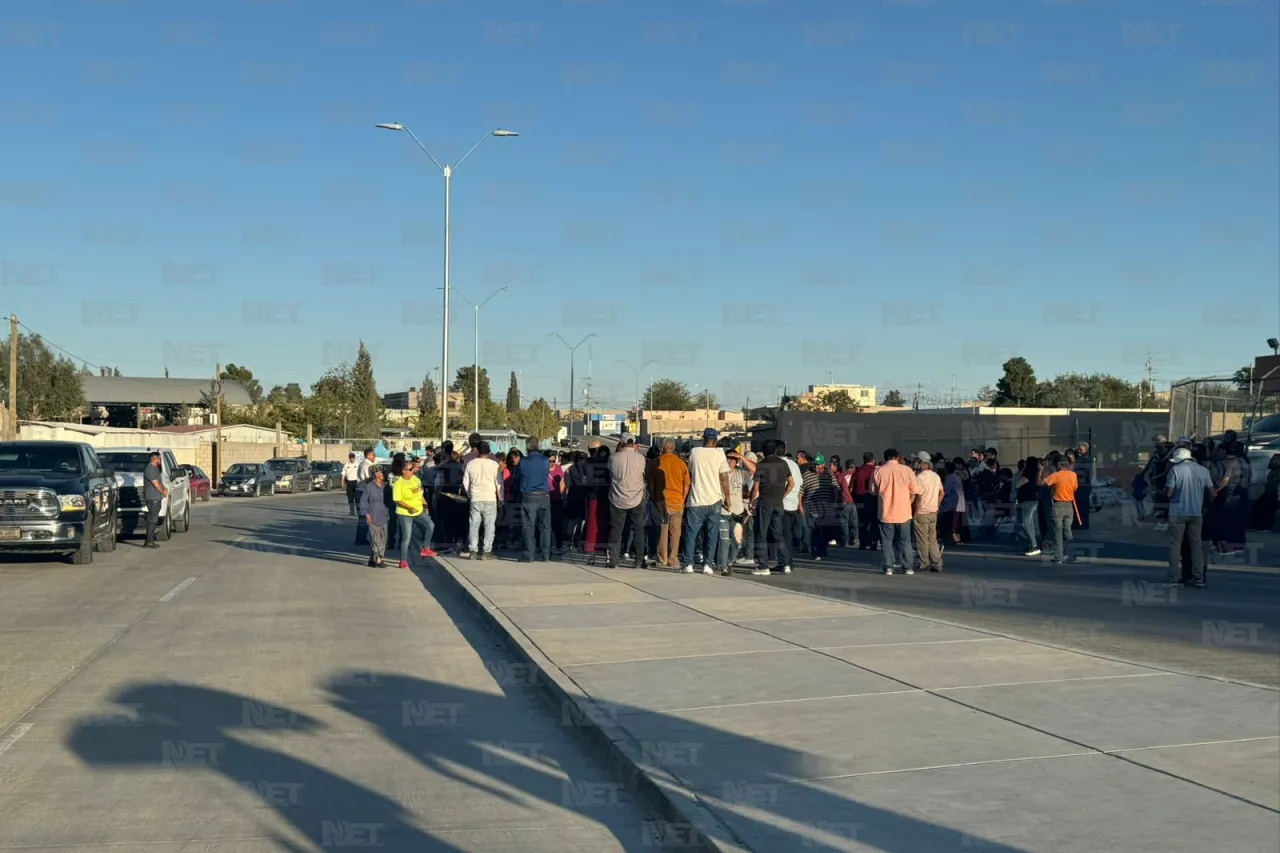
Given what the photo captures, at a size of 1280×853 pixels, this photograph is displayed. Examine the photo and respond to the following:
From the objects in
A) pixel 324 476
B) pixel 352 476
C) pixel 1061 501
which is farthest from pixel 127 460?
pixel 324 476

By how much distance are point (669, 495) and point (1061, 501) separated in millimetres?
6137

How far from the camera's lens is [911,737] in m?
7.15

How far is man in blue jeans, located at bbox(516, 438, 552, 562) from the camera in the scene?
18.3 m

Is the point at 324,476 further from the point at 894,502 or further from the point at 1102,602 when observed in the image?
the point at 1102,602

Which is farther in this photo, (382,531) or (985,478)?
(985,478)

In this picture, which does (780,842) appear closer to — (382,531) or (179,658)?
(179,658)

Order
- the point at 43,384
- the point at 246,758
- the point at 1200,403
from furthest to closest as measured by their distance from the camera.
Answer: the point at 43,384 < the point at 1200,403 < the point at 246,758

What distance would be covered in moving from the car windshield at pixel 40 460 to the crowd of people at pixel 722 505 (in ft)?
16.0

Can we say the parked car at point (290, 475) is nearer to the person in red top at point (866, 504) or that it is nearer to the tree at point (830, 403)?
the person in red top at point (866, 504)

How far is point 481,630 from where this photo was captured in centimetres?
1280

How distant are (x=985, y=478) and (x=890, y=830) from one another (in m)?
19.0

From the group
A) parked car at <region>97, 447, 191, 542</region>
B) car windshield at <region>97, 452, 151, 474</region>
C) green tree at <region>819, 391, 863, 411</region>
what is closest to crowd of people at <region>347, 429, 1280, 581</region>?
parked car at <region>97, 447, 191, 542</region>

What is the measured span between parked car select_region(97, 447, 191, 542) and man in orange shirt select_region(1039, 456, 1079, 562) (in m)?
15.7

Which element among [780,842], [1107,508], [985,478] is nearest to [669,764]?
[780,842]
